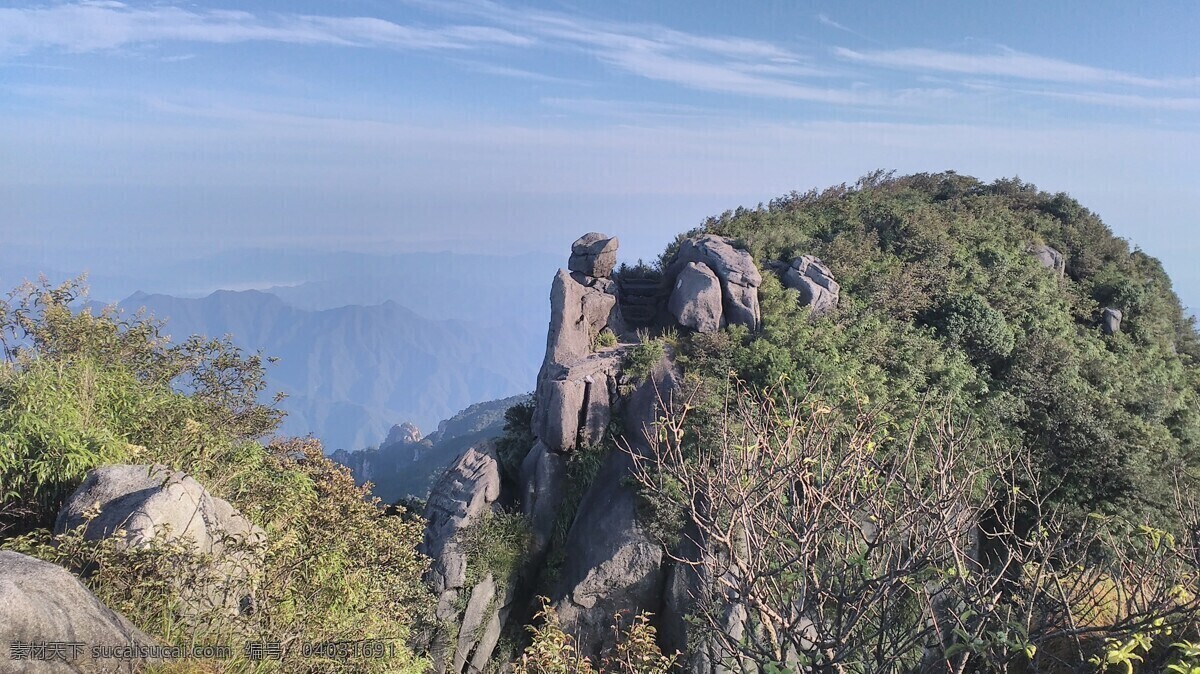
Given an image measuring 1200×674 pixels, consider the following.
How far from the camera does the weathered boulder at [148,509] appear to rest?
6246 millimetres

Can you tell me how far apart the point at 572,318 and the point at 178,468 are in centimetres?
1059

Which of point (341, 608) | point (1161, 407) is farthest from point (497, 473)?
point (1161, 407)

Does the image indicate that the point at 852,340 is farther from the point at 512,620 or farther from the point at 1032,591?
the point at 1032,591

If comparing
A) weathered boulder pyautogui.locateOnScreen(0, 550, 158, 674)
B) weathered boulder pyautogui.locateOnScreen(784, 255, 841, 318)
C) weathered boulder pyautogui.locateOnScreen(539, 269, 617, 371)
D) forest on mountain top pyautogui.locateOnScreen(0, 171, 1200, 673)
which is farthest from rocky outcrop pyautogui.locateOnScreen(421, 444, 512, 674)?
weathered boulder pyautogui.locateOnScreen(784, 255, 841, 318)

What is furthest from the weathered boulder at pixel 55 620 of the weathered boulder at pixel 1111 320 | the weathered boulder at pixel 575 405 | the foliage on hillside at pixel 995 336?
the weathered boulder at pixel 1111 320

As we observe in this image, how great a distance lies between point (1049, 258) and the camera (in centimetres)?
2330

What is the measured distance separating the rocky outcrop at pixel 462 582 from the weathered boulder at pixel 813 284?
9.48 m

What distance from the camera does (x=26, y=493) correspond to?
7168 mm

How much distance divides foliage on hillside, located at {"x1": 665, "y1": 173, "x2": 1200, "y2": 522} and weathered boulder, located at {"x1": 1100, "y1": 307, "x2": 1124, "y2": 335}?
34 centimetres

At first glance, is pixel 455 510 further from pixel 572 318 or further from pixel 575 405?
pixel 572 318

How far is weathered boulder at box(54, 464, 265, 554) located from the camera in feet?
20.5

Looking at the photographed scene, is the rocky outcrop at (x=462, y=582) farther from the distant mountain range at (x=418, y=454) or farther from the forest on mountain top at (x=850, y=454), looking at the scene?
the distant mountain range at (x=418, y=454)

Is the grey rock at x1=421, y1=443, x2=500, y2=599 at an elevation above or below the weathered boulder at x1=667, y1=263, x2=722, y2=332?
below

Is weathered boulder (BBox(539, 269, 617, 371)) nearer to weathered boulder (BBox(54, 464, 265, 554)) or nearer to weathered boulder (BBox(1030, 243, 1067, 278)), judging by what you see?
weathered boulder (BBox(54, 464, 265, 554))
